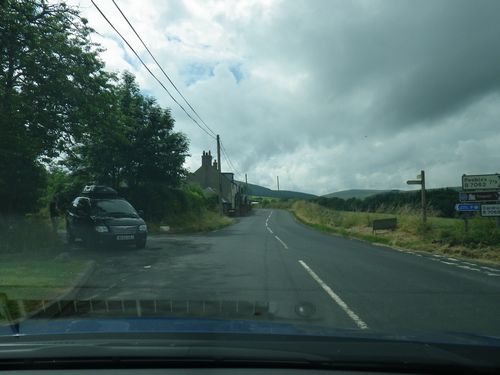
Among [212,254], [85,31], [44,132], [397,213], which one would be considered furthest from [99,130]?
[397,213]

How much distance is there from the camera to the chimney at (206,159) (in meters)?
81.0

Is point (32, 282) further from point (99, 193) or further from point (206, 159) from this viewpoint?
point (206, 159)

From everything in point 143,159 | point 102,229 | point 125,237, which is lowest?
point 125,237

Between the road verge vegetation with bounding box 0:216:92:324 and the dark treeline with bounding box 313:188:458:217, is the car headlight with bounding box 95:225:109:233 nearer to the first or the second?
the road verge vegetation with bounding box 0:216:92:324

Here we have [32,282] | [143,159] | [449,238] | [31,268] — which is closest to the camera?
[32,282]

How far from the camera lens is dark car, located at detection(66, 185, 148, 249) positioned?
16.4 m

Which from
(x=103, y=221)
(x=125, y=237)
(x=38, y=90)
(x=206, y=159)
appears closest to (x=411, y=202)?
(x=125, y=237)

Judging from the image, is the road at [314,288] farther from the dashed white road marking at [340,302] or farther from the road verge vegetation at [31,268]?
the road verge vegetation at [31,268]

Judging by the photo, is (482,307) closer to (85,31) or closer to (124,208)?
(124,208)

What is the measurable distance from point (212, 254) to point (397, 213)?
18.3 metres

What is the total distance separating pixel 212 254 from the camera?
50.5 feet

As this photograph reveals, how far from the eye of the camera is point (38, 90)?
15.9 metres

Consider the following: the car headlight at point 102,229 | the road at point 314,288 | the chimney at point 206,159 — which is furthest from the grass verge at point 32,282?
the chimney at point 206,159

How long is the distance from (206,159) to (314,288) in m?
72.4
